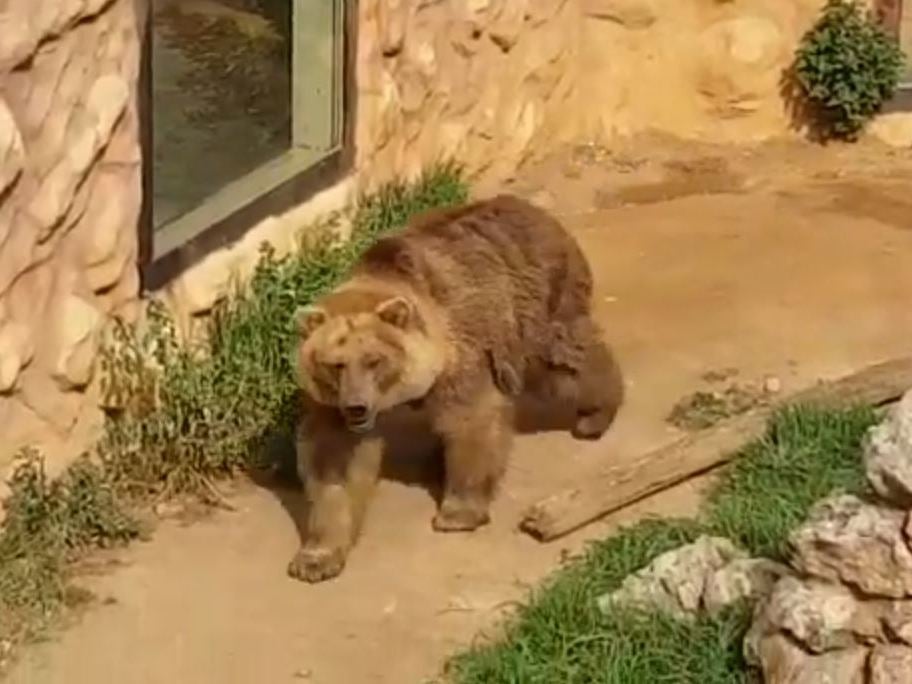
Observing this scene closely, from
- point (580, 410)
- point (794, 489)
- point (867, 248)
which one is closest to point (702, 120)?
point (867, 248)

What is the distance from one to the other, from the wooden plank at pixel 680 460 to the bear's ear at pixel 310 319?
2.70 feet

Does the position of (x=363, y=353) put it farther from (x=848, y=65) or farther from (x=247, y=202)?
(x=848, y=65)

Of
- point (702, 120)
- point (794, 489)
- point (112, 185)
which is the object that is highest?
point (112, 185)

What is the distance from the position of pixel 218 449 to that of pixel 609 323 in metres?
1.88

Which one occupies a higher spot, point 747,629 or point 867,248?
point 747,629

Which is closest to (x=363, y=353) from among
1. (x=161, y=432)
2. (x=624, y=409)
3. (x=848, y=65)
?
(x=161, y=432)

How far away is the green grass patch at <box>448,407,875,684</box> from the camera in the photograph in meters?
4.89

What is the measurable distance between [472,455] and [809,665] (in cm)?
181

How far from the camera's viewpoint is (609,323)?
7.64 m

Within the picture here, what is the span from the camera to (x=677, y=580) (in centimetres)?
510

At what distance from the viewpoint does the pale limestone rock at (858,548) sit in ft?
13.8

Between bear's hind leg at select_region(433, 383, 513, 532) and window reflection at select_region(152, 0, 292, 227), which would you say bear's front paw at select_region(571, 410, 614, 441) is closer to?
bear's hind leg at select_region(433, 383, 513, 532)

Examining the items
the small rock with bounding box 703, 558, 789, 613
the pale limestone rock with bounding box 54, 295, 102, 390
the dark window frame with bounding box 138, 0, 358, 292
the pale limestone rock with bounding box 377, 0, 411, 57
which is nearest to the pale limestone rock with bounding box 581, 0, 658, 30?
the pale limestone rock with bounding box 377, 0, 411, 57

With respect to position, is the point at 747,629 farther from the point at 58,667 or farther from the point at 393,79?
the point at 393,79
